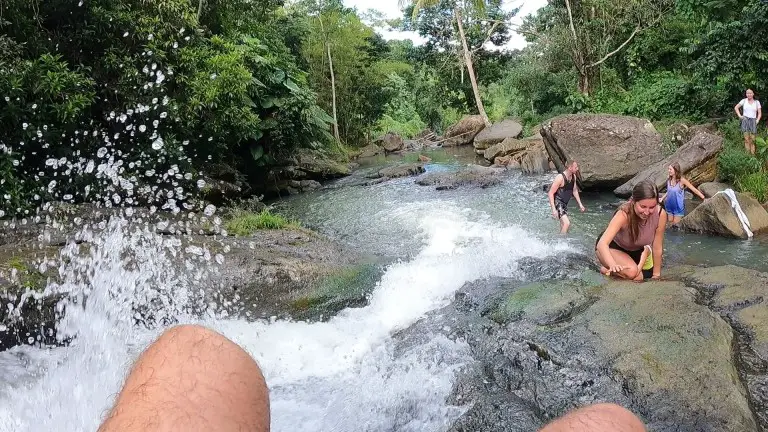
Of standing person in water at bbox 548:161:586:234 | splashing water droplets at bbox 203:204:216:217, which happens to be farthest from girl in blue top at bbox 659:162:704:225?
splashing water droplets at bbox 203:204:216:217

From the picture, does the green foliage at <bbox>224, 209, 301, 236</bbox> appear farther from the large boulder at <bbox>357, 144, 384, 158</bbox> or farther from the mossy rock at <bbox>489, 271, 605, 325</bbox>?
the large boulder at <bbox>357, 144, 384, 158</bbox>

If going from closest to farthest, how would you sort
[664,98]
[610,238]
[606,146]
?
[610,238]
[606,146]
[664,98]

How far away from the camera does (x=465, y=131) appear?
101 feet

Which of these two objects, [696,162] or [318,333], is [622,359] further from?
[696,162]

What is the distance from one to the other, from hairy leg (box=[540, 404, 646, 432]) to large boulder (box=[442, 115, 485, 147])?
2930 cm

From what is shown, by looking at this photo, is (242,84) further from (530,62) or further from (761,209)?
(530,62)

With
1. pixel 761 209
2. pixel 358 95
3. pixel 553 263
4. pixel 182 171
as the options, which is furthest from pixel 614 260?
pixel 358 95

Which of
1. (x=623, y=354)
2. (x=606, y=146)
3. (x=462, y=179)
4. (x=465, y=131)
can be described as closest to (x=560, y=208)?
(x=606, y=146)

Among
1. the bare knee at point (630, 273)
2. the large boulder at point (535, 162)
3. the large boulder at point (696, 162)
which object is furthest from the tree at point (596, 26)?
the bare knee at point (630, 273)

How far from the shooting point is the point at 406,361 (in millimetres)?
4531

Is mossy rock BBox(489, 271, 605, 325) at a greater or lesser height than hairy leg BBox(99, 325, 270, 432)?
lesser

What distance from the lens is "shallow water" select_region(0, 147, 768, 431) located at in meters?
3.86

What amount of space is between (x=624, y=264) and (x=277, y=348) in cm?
387

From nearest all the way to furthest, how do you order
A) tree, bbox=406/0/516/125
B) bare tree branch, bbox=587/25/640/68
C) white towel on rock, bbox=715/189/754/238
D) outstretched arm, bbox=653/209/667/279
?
outstretched arm, bbox=653/209/667/279 → white towel on rock, bbox=715/189/754/238 → bare tree branch, bbox=587/25/640/68 → tree, bbox=406/0/516/125
